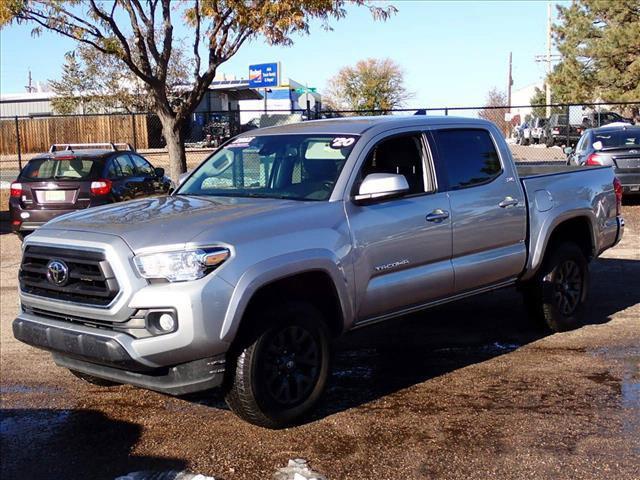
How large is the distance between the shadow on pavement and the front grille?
3.03ft

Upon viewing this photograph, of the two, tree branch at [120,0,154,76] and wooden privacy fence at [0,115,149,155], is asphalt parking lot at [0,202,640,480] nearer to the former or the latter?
tree branch at [120,0,154,76]

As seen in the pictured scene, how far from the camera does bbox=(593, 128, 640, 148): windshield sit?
15.7m

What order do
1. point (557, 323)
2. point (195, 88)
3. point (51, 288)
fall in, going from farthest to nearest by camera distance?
point (195, 88) → point (557, 323) → point (51, 288)

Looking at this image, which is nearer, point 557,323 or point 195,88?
point 557,323

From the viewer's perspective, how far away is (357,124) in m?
5.81

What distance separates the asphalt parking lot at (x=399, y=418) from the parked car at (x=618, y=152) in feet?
29.3

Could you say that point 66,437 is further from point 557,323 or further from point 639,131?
point 639,131

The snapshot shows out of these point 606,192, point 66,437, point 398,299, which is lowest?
point 66,437

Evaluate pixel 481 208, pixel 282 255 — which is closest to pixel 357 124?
pixel 481 208

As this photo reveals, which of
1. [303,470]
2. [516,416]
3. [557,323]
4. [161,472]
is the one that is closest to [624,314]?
[557,323]

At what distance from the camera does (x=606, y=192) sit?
7355 millimetres

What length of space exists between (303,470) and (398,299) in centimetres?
158

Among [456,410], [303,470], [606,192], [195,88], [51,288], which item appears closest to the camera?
[303,470]

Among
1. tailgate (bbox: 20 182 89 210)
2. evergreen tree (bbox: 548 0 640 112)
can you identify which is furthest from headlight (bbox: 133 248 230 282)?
evergreen tree (bbox: 548 0 640 112)
